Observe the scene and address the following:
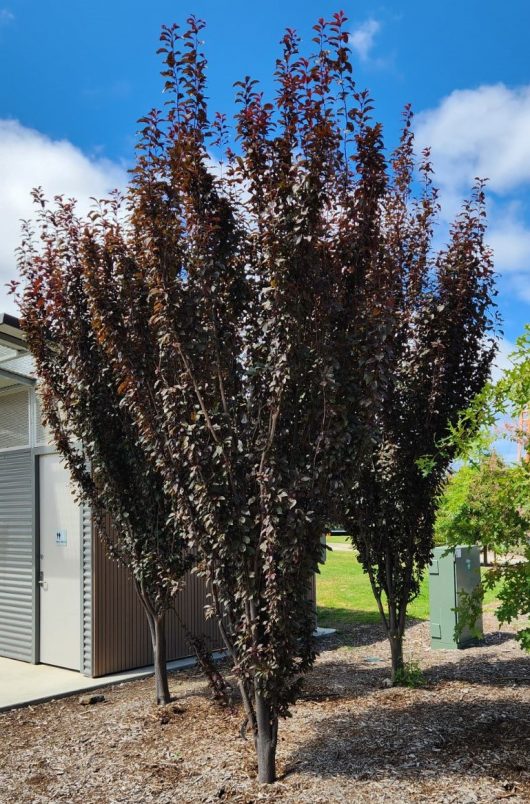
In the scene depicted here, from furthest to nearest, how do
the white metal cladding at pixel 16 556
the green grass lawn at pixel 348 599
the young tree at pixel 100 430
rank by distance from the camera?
the green grass lawn at pixel 348 599, the white metal cladding at pixel 16 556, the young tree at pixel 100 430

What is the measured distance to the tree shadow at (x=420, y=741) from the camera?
464 centimetres

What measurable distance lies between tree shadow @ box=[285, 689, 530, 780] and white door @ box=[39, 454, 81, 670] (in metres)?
3.67

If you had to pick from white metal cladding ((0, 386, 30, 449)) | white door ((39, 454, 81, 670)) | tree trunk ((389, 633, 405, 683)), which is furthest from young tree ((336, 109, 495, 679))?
white metal cladding ((0, 386, 30, 449))

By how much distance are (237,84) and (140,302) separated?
1.98m

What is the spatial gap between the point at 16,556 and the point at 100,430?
4011 millimetres

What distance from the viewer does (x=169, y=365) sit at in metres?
4.70

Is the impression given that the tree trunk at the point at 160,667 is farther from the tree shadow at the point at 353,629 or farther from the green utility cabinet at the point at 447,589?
the green utility cabinet at the point at 447,589

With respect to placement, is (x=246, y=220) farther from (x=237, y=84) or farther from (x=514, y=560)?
(x=514, y=560)

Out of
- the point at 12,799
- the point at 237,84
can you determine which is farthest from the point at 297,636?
the point at 237,84

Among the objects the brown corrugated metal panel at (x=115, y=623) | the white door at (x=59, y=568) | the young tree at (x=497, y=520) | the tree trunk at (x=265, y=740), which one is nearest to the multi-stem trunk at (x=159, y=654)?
the brown corrugated metal panel at (x=115, y=623)

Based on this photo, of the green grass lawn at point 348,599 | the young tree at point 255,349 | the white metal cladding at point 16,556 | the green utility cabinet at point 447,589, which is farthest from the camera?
the green grass lawn at point 348,599

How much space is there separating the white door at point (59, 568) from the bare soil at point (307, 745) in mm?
1189

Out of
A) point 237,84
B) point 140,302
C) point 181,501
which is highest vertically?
point 237,84

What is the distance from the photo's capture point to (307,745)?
5.20 meters
